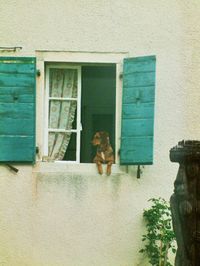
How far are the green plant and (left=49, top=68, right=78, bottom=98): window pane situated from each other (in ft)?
5.98

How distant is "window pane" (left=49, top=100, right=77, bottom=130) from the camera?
7.24 metres

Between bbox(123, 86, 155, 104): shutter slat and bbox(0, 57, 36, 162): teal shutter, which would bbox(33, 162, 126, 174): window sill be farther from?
bbox(123, 86, 155, 104): shutter slat

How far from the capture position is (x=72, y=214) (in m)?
6.90

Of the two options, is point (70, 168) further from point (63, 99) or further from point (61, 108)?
point (63, 99)

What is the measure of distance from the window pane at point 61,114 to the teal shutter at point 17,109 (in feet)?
1.44

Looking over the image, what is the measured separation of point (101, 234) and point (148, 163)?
3.62 ft

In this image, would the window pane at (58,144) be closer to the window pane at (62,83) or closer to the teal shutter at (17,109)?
the teal shutter at (17,109)

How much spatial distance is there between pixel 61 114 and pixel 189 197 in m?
3.85

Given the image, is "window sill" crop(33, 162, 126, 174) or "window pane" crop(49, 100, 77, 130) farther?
"window pane" crop(49, 100, 77, 130)

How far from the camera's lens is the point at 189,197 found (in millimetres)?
3625

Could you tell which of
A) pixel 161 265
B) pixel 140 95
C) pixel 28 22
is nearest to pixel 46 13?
pixel 28 22

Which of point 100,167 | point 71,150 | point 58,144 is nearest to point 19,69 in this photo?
point 58,144

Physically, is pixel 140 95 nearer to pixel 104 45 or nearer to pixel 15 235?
pixel 104 45

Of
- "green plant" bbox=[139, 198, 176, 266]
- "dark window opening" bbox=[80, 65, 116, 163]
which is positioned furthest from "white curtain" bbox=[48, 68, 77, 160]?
"dark window opening" bbox=[80, 65, 116, 163]
